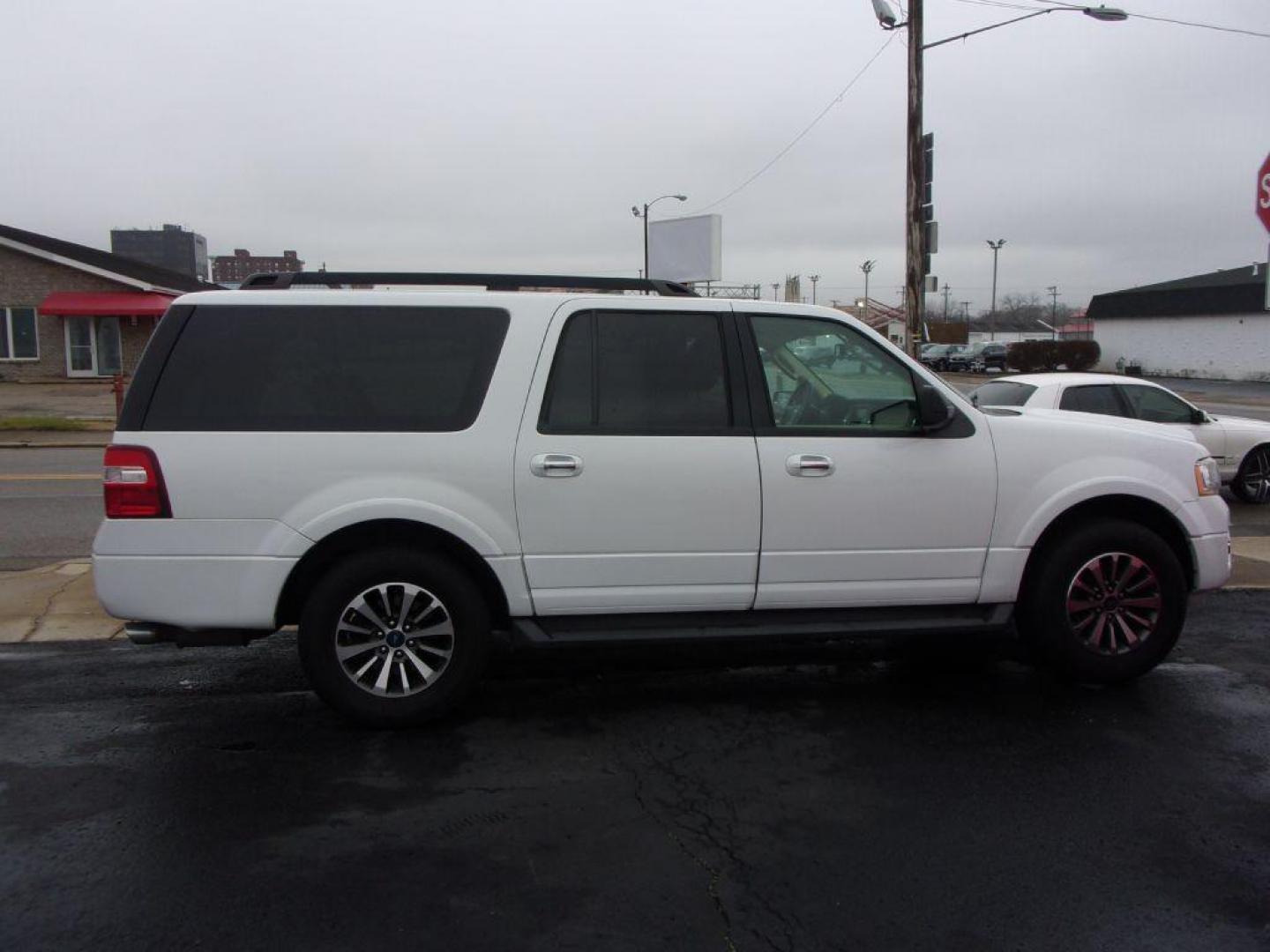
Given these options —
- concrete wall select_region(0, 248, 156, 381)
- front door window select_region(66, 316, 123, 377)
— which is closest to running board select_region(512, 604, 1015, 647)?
concrete wall select_region(0, 248, 156, 381)

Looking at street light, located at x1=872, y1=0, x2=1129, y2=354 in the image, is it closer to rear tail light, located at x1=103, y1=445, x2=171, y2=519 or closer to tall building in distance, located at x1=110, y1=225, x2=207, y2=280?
rear tail light, located at x1=103, y1=445, x2=171, y2=519

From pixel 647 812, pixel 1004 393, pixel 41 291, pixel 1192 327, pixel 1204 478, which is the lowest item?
pixel 647 812

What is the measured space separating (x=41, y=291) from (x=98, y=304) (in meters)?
2.30

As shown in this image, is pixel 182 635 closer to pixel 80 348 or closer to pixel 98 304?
pixel 98 304

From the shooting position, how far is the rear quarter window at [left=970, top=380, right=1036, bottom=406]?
31.7 feet

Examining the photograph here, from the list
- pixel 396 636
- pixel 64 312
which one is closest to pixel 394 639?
pixel 396 636

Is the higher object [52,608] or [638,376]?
[638,376]

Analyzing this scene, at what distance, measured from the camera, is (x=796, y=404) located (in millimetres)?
4723

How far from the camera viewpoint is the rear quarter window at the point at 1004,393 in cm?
966

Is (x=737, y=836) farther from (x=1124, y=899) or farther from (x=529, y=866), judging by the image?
(x=1124, y=899)

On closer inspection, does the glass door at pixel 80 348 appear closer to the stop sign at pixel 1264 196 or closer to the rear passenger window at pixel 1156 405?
the rear passenger window at pixel 1156 405

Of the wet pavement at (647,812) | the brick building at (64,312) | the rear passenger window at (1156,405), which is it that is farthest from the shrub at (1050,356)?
the wet pavement at (647,812)

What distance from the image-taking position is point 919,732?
4.52 metres

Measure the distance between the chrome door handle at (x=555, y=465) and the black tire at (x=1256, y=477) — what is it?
9.60 meters
